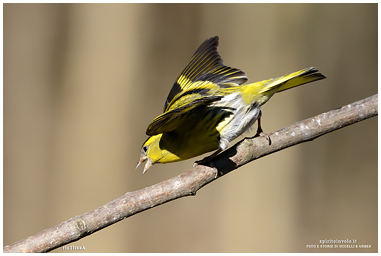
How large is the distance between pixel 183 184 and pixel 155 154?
467mm

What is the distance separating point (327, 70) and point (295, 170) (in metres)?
0.96

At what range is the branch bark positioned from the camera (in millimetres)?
1496

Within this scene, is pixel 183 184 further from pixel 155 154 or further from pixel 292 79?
pixel 292 79

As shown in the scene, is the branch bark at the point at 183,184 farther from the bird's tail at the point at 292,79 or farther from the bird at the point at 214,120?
the bird's tail at the point at 292,79

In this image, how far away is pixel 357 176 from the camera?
138 inches

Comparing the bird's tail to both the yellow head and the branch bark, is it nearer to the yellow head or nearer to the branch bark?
the branch bark

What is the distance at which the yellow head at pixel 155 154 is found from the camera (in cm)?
208

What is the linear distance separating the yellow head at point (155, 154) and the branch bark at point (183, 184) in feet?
0.99

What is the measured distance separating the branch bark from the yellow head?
0.30 m

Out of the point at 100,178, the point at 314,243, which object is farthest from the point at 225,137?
the point at 314,243

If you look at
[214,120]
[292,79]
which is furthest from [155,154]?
[292,79]

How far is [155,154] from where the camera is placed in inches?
83.3

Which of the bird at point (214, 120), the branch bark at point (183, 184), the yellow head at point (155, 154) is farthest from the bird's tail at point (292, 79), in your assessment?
the yellow head at point (155, 154)

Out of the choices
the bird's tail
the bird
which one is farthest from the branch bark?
the bird's tail
